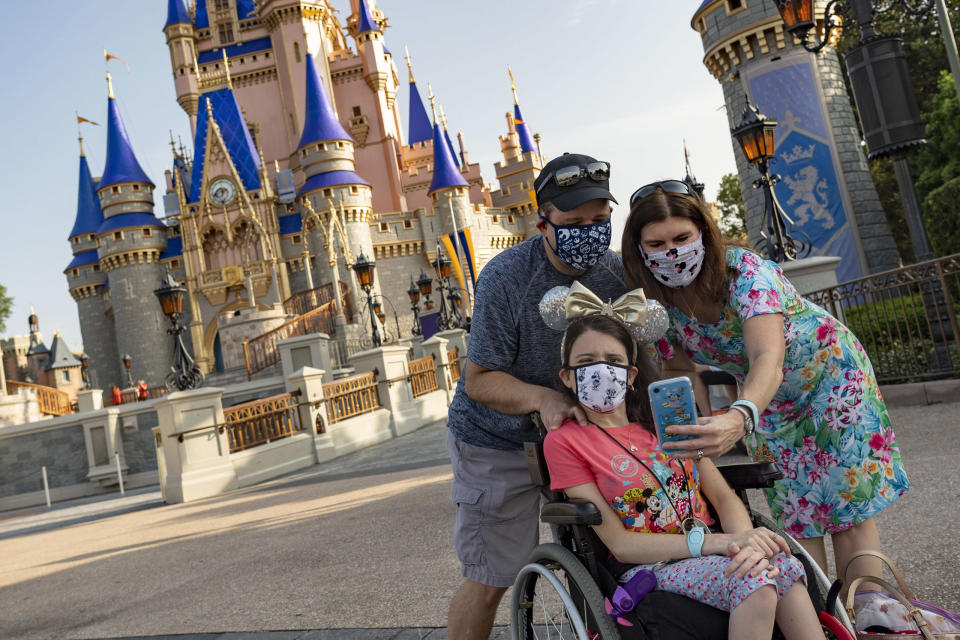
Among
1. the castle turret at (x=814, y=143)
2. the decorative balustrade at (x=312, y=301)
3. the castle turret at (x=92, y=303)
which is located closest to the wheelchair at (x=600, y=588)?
the castle turret at (x=814, y=143)

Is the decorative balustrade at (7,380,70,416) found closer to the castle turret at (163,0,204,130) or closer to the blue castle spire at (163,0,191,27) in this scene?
the castle turret at (163,0,204,130)

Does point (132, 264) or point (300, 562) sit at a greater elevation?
point (132, 264)

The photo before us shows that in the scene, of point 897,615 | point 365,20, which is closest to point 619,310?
point 897,615

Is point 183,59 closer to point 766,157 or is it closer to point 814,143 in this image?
point 814,143

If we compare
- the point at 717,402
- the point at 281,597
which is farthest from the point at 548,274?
the point at 717,402

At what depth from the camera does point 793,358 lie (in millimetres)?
2143

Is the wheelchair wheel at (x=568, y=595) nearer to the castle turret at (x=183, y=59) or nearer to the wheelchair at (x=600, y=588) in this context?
the wheelchair at (x=600, y=588)

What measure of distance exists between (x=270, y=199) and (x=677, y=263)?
35947 mm

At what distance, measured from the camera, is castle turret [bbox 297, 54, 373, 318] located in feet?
116

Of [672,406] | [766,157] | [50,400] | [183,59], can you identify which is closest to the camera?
[672,406]

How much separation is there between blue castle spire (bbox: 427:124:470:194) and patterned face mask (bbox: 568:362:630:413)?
3681 cm

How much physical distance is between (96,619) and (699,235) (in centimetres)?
430

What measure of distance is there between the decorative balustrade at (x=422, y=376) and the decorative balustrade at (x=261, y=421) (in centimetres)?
395

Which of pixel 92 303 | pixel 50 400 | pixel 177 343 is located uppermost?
pixel 92 303
